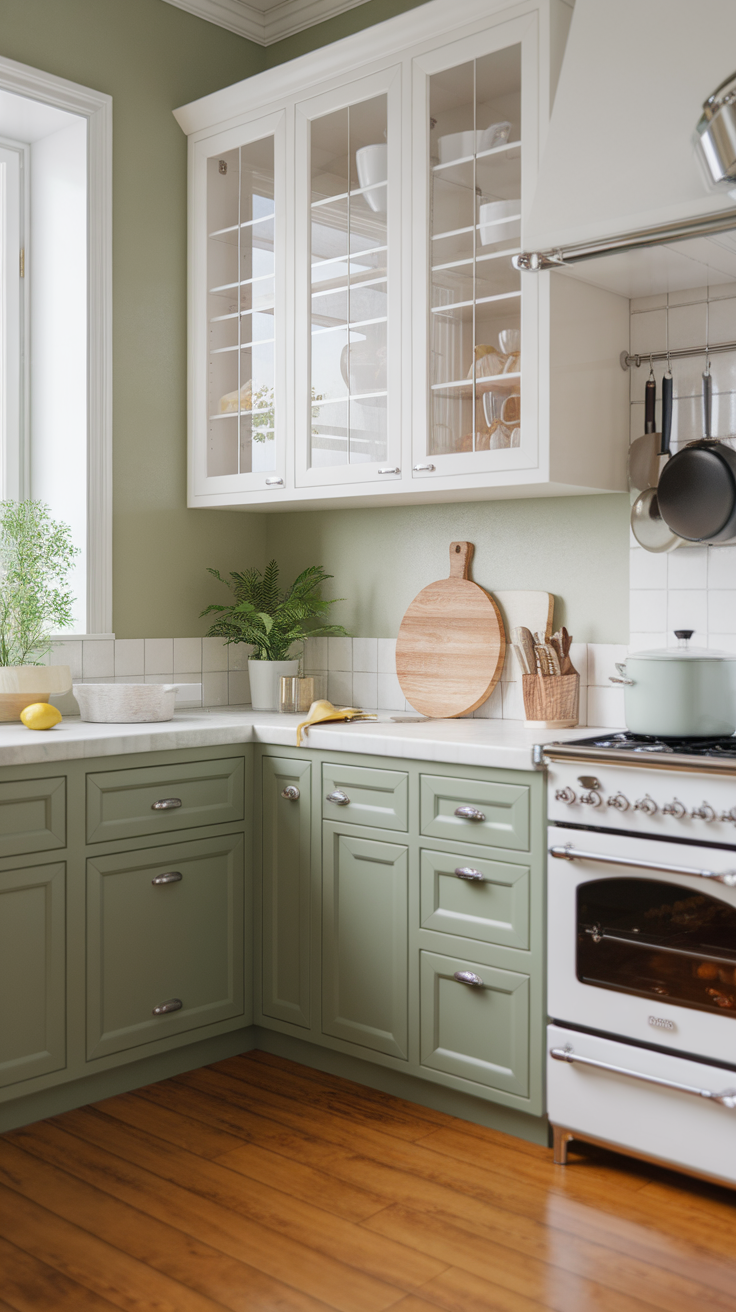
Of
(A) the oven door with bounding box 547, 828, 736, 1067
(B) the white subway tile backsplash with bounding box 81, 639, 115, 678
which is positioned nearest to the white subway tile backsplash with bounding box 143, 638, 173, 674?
(B) the white subway tile backsplash with bounding box 81, 639, 115, 678

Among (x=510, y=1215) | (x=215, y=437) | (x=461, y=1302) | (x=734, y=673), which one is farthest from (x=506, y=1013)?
(x=215, y=437)

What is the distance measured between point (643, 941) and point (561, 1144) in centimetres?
50

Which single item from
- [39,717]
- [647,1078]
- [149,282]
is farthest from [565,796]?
[149,282]

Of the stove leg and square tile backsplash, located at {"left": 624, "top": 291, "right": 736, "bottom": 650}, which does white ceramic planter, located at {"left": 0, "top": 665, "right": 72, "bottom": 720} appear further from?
the stove leg

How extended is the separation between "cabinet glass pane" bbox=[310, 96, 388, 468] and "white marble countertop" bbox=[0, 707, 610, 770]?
75cm

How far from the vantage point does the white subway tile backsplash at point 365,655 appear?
11.7 feet

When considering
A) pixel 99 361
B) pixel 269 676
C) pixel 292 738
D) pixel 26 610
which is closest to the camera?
pixel 292 738

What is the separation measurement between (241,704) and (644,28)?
7.50 ft

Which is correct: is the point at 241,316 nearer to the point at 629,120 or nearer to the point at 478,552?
the point at 478,552

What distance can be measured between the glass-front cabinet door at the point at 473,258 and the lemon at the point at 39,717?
111cm

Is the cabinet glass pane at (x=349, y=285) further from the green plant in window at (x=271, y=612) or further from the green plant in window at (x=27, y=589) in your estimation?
the green plant in window at (x=27, y=589)

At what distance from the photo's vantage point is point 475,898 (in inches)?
102

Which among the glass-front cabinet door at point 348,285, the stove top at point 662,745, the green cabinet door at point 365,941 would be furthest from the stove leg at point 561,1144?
the glass-front cabinet door at point 348,285

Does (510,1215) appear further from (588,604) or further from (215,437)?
(215,437)
